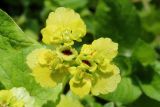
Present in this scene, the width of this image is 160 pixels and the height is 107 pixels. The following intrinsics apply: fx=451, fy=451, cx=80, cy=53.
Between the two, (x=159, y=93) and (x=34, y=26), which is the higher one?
(x=159, y=93)

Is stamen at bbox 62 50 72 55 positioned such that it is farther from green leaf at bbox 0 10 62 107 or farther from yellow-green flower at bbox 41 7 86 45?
green leaf at bbox 0 10 62 107

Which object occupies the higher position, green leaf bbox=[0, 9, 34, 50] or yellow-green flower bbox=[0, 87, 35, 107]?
green leaf bbox=[0, 9, 34, 50]

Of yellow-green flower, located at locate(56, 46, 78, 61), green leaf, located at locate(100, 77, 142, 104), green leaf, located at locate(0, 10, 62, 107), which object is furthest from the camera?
green leaf, located at locate(100, 77, 142, 104)

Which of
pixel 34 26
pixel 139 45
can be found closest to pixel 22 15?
pixel 34 26

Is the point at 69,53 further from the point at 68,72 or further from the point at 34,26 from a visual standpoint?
the point at 34,26

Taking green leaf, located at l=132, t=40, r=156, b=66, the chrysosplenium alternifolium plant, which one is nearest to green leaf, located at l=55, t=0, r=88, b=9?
green leaf, located at l=132, t=40, r=156, b=66

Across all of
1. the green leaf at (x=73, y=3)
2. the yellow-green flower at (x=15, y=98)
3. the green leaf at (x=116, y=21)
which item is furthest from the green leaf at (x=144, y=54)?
the yellow-green flower at (x=15, y=98)

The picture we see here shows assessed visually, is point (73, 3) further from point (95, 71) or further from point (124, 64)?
point (95, 71)
